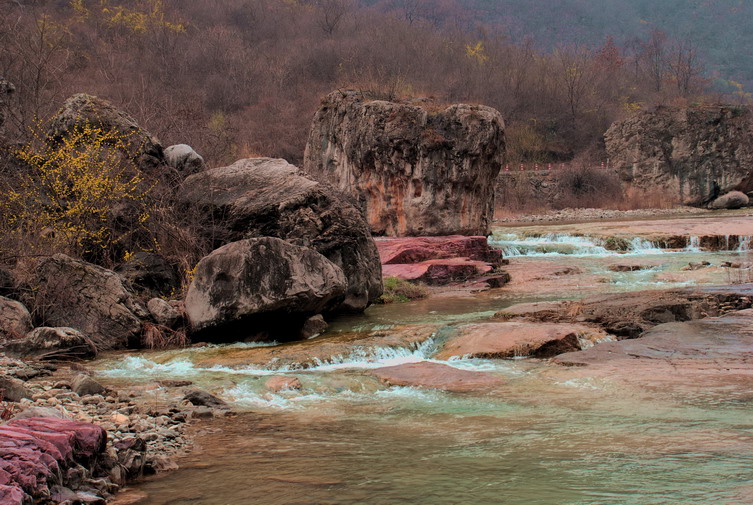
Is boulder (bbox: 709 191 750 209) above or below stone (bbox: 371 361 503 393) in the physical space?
above

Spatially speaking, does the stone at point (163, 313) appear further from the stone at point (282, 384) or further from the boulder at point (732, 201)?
the boulder at point (732, 201)

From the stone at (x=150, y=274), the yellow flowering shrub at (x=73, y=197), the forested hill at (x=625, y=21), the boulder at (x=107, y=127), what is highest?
the forested hill at (x=625, y=21)

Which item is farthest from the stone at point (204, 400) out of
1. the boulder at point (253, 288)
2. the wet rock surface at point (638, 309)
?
the wet rock surface at point (638, 309)

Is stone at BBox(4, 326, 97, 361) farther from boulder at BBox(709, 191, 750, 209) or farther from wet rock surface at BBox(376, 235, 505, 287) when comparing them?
boulder at BBox(709, 191, 750, 209)

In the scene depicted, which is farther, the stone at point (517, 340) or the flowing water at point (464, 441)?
the stone at point (517, 340)

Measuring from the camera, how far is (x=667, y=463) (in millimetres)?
4844

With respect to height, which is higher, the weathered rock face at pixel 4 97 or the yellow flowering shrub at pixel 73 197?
the weathered rock face at pixel 4 97

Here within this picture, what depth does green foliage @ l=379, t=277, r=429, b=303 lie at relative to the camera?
48.1ft

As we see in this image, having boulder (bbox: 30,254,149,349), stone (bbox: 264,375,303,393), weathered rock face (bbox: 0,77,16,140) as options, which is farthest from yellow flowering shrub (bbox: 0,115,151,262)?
stone (bbox: 264,375,303,393)

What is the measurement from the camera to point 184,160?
45.6ft

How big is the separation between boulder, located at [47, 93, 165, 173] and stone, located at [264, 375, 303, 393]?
6.76 metres

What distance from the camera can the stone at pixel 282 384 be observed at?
24.8ft

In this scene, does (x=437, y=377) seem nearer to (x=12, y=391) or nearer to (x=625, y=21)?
(x=12, y=391)

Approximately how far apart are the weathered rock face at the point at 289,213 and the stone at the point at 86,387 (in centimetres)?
566
